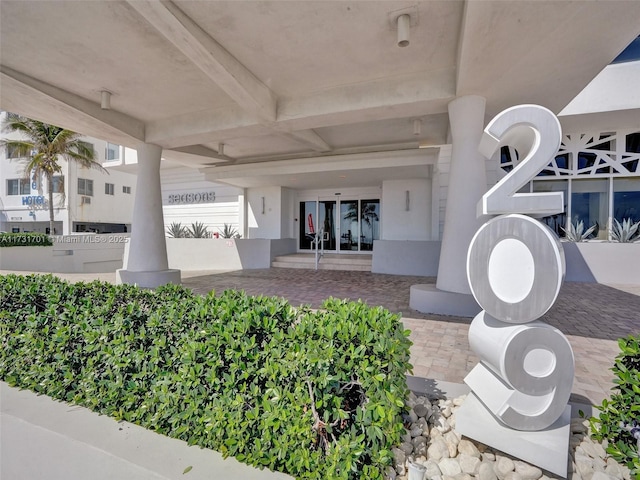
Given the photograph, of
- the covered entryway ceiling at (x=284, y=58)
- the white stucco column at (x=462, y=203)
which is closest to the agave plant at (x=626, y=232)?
the covered entryway ceiling at (x=284, y=58)

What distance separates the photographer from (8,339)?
3.07 meters

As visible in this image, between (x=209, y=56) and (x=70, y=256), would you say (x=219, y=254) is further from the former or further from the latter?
(x=209, y=56)

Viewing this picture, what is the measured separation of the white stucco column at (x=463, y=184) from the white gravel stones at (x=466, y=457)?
3168 mm

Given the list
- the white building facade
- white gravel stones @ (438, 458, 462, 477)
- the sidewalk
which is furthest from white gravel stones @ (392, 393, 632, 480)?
the white building facade

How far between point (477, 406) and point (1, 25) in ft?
22.5

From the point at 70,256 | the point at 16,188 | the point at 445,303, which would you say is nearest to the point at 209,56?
the point at 445,303

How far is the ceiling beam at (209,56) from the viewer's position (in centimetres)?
381

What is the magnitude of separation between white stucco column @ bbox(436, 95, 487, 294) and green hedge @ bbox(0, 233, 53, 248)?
577 inches

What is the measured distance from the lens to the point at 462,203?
5.32 meters

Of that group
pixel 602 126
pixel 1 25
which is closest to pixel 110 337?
pixel 1 25

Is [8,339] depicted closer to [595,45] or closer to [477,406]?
[477,406]

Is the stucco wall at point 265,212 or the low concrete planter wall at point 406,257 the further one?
the stucco wall at point 265,212

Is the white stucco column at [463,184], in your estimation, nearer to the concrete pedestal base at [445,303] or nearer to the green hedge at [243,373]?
the concrete pedestal base at [445,303]

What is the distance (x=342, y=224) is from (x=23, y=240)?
39.5 feet
